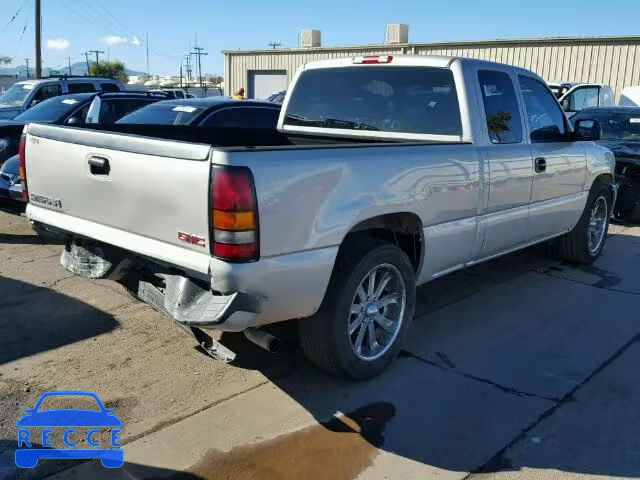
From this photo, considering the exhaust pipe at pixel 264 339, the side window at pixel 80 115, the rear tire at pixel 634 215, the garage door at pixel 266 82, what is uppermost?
the garage door at pixel 266 82

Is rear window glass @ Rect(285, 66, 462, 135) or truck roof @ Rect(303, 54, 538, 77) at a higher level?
truck roof @ Rect(303, 54, 538, 77)

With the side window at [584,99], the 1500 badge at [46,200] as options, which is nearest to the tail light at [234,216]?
the 1500 badge at [46,200]

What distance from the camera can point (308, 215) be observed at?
10.9ft

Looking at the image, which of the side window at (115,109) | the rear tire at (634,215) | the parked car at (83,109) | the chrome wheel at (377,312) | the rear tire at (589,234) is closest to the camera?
the chrome wheel at (377,312)

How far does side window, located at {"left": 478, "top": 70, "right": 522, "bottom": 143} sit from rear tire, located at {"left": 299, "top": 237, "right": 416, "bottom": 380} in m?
1.50

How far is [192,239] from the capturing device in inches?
125

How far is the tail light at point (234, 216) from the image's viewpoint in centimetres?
299

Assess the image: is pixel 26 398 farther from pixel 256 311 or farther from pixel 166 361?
pixel 256 311

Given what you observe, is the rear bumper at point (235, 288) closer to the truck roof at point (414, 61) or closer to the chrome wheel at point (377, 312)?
the chrome wheel at point (377, 312)

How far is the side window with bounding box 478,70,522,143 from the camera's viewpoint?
4867 millimetres

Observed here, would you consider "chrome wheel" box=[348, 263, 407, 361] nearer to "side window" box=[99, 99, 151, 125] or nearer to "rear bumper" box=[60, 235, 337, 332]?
"rear bumper" box=[60, 235, 337, 332]

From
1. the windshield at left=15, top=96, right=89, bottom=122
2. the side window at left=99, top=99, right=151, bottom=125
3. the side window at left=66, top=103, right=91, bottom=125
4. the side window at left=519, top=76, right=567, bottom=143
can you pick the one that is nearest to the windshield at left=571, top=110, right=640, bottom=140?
the side window at left=519, top=76, right=567, bottom=143

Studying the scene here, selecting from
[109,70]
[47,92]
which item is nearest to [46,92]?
[47,92]

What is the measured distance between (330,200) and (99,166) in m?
1.33
